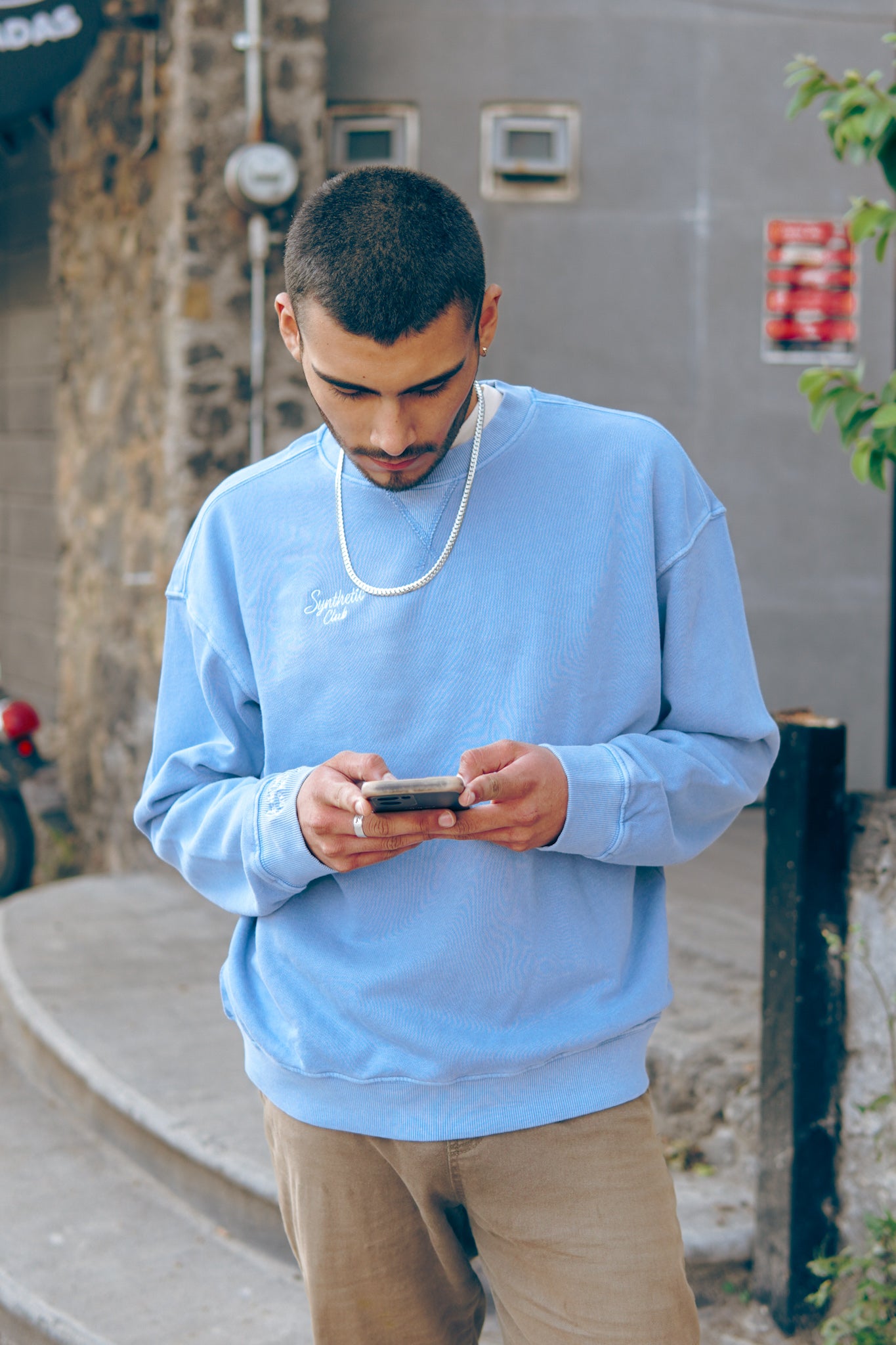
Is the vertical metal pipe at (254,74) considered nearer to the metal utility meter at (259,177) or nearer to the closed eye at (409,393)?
the metal utility meter at (259,177)

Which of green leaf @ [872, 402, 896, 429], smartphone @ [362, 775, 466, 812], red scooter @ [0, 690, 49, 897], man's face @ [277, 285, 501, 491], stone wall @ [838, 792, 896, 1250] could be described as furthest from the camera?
red scooter @ [0, 690, 49, 897]

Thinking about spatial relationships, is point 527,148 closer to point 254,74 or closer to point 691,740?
point 254,74

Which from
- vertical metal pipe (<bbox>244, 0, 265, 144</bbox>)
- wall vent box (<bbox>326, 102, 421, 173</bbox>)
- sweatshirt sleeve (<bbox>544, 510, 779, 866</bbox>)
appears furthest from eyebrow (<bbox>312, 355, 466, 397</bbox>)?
wall vent box (<bbox>326, 102, 421, 173</bbox>)

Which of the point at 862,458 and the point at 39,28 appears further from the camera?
the point at 39,28

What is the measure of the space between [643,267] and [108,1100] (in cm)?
429

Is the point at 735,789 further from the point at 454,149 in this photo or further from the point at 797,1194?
the point at 454,149

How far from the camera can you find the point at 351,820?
1.61 metres

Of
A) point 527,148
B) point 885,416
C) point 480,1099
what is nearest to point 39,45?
point 527,148

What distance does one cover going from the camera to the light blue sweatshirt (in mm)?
1698

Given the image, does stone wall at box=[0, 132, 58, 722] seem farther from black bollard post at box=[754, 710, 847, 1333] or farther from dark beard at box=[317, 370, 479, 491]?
dark beard at box=[317, 370, 479, 491]

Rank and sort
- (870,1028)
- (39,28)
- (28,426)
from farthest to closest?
(28,426)
(39,28)
(870,1028)

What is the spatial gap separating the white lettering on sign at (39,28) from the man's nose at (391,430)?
170 inches

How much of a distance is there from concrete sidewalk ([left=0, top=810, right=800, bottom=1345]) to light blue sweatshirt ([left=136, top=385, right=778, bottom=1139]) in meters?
1.59

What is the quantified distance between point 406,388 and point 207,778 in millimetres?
588
